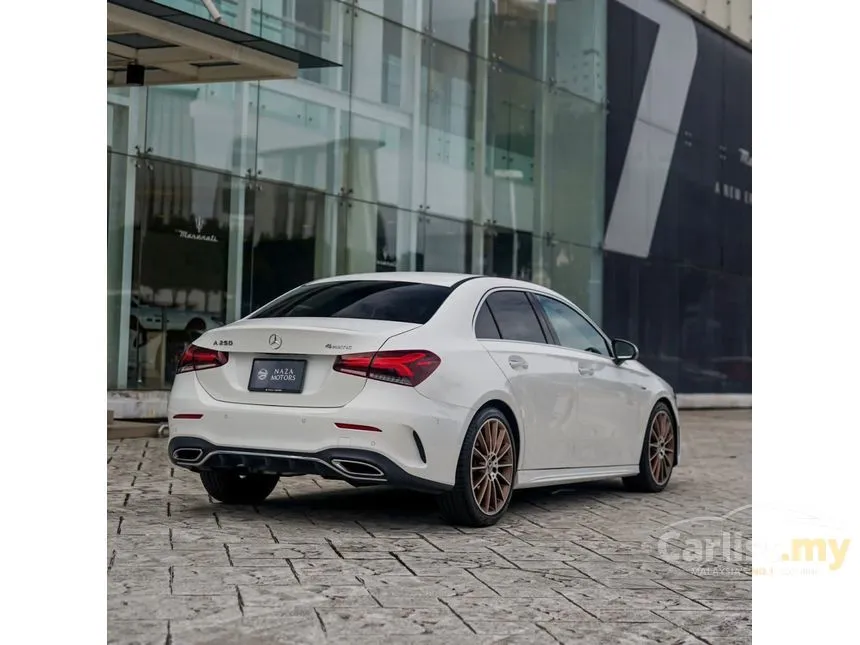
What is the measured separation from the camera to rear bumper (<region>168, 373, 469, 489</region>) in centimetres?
693

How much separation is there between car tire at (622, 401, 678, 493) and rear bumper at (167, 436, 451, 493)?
3.14 metres

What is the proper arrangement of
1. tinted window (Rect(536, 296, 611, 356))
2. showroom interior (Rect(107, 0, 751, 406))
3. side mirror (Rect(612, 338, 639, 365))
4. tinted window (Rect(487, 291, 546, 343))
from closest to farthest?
tinted window (Rect(487, 291, 546, 343)) < tinted window (Rect(536, 296, 611, 356)) < side mirror (Rect(612, 338, 639, 365)) < showroom interior (Rect(107, 0, 751, 406))

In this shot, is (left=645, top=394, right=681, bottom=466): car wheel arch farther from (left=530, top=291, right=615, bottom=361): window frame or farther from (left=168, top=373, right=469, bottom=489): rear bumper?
(left=168, top=373, right=469, bottom=489): rear bumper

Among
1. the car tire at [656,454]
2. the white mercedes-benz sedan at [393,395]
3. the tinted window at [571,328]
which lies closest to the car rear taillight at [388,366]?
the white mercedes-benz sedan at [393,395]

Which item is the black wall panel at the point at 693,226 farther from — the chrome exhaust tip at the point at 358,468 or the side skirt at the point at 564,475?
the chrome exhaust tip at the point at 358,468

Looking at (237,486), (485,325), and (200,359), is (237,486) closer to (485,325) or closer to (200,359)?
(200,359)

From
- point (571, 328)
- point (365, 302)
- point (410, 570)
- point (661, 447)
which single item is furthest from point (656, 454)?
point (410, 570)

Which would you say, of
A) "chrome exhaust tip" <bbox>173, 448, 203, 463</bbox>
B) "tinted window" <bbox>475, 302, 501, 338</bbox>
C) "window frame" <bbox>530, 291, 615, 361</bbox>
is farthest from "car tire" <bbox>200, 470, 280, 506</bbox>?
"window frame" <bbox>530, 291, 615, 361</bbox>

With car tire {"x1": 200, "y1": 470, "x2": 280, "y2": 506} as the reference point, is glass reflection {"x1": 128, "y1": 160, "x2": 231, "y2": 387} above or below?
above

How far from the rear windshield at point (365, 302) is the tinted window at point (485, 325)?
0.27 m
